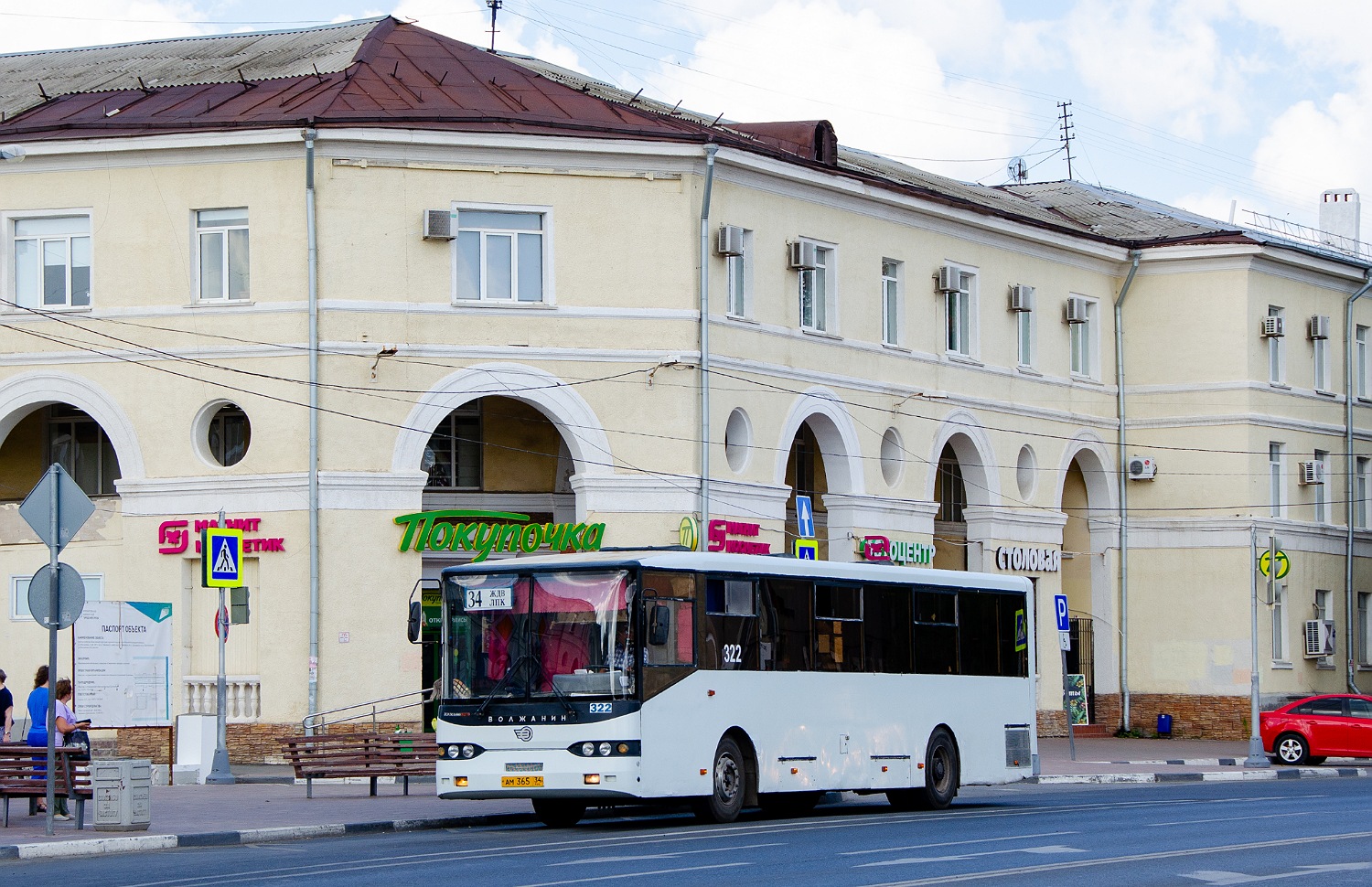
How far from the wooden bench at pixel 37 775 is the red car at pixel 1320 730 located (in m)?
23.3

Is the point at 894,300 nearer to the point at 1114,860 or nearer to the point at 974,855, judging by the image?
the point at 974,855

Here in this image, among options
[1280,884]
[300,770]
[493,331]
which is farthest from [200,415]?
[1280,884]

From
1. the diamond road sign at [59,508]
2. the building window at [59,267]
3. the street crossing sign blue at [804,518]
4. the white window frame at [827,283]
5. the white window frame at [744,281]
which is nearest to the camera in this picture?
the diamond road sign at [59,508]

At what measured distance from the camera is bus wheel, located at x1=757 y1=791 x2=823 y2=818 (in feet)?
77.7

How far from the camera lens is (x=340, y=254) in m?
32.3

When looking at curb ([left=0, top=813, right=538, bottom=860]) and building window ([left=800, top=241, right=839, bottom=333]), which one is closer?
curb ([left=0, top=813, right=538, bottom=860])

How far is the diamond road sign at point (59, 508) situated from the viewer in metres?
19.0

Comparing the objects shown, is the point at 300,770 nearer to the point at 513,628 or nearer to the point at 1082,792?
the point at 513,628

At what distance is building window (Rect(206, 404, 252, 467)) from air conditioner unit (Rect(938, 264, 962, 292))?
557 inches

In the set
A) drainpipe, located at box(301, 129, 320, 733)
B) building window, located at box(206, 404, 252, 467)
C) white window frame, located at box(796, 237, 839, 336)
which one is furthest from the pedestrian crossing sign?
white window frame, located at box(796, 237, 839, 336)

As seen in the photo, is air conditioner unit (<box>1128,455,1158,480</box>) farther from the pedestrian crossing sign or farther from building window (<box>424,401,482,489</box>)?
the pedestrian crossing sign

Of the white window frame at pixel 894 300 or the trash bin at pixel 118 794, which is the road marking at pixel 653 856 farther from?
the white window frame at pixel 894 300

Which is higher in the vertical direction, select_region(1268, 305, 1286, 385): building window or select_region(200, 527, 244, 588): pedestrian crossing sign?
select_region(1268, 305, 1286, 385): building window

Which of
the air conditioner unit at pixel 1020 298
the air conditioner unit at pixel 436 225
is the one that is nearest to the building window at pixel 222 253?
the air conditioner unit at pixel 436 225
